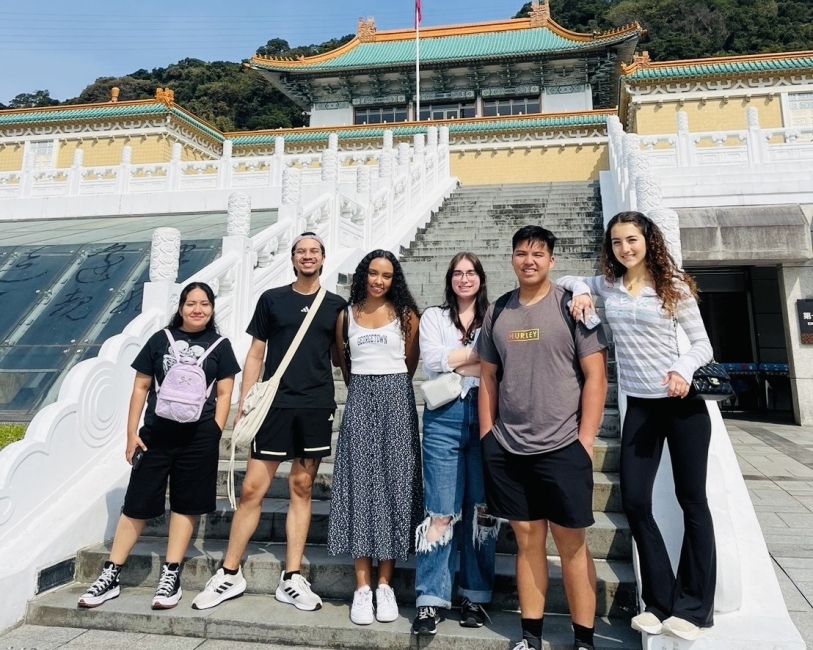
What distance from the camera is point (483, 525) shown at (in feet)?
8.13

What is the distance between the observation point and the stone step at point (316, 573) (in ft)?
8.57

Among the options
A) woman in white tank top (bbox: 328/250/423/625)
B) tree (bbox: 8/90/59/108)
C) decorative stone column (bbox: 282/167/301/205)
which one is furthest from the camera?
tree (bbox: 8/90/59/108)

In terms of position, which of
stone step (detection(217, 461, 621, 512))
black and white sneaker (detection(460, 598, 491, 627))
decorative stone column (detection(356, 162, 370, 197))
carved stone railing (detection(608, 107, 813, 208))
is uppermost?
carved stone railing (detection(608, 107, 813, 208))

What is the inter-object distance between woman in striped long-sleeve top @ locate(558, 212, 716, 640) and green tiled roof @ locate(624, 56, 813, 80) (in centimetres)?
1662

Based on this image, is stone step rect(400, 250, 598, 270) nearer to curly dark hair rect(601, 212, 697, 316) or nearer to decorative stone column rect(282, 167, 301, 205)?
decorative stone column rect(282, 167, 301, 205)

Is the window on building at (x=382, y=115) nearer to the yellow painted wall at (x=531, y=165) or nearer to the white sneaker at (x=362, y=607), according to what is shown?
the yellow painted wall at (x=531, y=165)

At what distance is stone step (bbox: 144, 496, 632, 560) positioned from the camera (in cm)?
291

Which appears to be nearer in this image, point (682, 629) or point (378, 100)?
point (682, 629)

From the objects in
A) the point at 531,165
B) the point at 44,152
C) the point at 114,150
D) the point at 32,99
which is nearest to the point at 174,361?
the point at 531,165

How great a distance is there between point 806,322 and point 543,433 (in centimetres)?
868

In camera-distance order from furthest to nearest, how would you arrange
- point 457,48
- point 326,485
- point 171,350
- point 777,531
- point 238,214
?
point 457,48, point 238,214, point 777,531, point 326,485, point 171,350

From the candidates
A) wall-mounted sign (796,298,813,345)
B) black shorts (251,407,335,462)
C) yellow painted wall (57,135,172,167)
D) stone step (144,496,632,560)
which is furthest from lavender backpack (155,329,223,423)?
yellow painted wall (57,135,172,167)

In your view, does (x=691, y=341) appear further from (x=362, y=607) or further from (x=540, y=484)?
(x=362, y=607)

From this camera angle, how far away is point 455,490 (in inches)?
95.9
